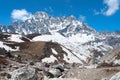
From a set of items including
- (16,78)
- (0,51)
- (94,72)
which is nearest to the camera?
(16,78)

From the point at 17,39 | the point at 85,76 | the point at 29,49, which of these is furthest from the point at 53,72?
the point at 17,39

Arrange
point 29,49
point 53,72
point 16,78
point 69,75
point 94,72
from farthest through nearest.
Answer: point 29,49 → point 53,72 → point 69,75 → point 94,72 → point 16,78

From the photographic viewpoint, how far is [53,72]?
4412 cm

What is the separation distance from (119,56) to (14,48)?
402 feet

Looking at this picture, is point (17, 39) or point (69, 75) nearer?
point (69, 75)

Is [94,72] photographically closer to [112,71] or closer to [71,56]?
[112,71]

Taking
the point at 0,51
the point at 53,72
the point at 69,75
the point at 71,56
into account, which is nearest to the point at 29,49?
the point at 71,56

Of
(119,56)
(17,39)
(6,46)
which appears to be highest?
(17,39)

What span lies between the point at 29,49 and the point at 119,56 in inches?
5085

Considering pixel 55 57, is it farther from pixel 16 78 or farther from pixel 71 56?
pixel 16 78

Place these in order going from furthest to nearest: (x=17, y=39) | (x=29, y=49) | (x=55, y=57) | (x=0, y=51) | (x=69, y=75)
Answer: (x=17, y=39)
(x=29, y=49)
(x=55, y=57)
(x=0, y=51)
(x=69, y=75)

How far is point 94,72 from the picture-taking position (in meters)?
29.5

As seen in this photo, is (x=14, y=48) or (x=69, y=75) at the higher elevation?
(x=14, y=48)

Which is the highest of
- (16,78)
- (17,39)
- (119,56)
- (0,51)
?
(17,39)
